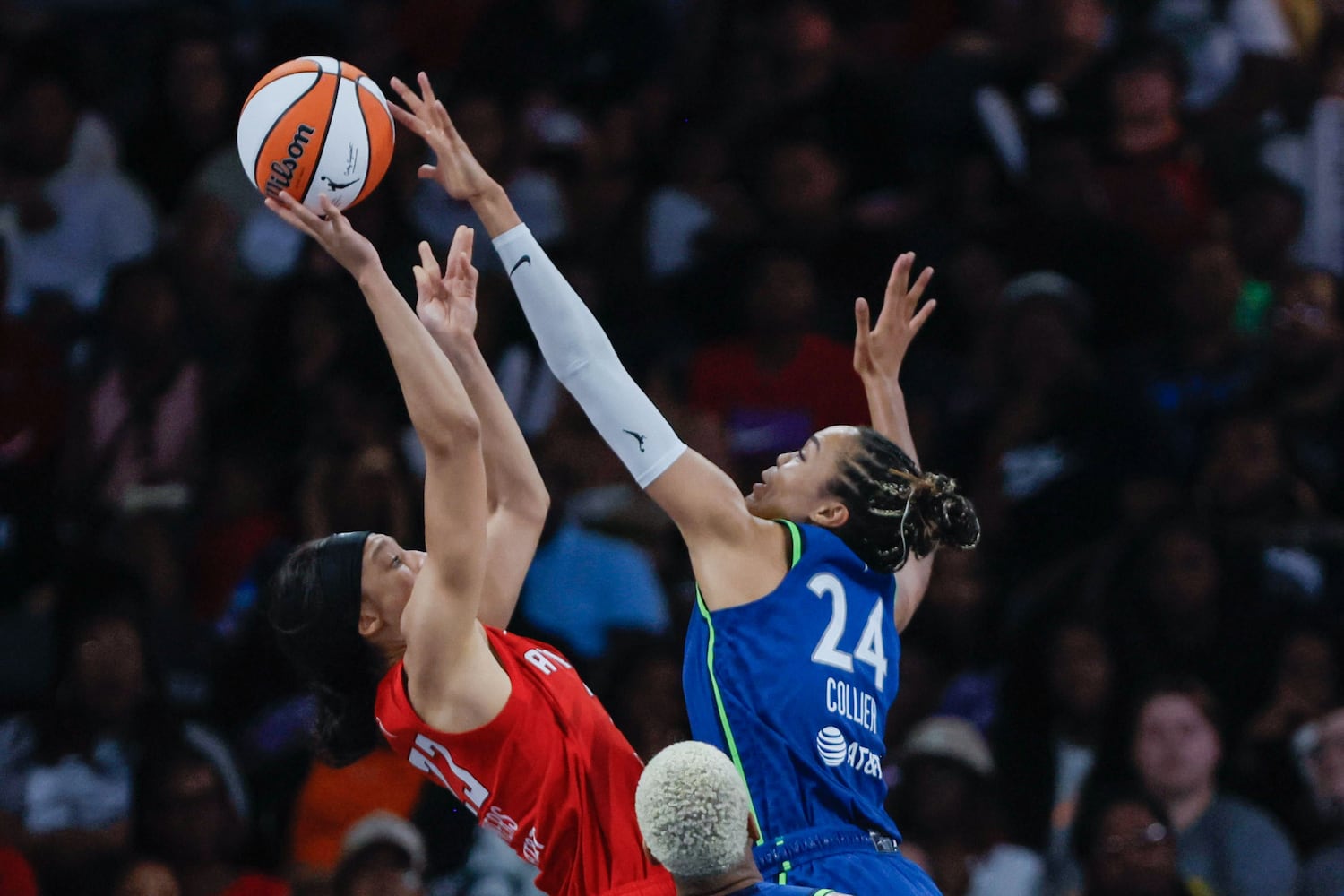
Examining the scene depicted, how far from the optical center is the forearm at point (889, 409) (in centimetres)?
532

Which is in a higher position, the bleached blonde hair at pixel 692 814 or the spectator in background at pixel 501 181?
the spectator in background at pixel 501 181

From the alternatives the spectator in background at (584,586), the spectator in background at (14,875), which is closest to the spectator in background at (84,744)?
the spectator in background at (14,875)

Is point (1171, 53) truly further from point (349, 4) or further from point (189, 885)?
point (189, 885)

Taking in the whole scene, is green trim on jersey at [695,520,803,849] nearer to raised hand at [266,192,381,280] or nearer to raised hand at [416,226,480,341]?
raised hand at [416,226,480,341]

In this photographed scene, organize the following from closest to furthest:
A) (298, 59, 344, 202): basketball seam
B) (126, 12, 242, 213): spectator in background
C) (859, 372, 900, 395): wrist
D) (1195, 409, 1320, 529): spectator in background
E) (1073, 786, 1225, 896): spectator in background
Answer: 1. (298, 59, 344, 202): basketball seam
2. (859, 372, 900, 395): wrist
3. (1073, 786, 1225, 896): spectator in background
4. (1195, 409, 1320, 529): spectator in background
5. (126, 12, 242, 213): spectator in background

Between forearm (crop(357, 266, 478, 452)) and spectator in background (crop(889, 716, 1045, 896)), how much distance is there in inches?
136

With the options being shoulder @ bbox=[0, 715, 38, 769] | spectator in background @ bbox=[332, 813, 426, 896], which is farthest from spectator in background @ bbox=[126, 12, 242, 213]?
spectator in background @ bbox=[332, 813, 426, 896]

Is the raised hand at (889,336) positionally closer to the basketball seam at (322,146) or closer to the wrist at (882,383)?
the wrist at (882,383)

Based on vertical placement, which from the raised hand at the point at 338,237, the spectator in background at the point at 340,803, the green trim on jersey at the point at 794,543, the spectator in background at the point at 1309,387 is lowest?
the spectator in background at the point at 340,803

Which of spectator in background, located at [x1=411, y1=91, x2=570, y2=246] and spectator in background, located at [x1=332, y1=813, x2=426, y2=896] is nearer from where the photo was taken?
spectator in background, located at [x1=332, y1=813, x2=426, y2=896]

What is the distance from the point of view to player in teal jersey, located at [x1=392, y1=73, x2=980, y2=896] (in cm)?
434

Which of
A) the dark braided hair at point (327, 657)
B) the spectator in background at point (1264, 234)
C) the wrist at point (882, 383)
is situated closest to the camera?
the dark braided hair at point (327, 657)

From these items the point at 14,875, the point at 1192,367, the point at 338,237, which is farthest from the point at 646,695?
the point at 338,237

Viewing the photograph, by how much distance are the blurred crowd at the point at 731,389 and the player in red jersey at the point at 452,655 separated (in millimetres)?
2122
